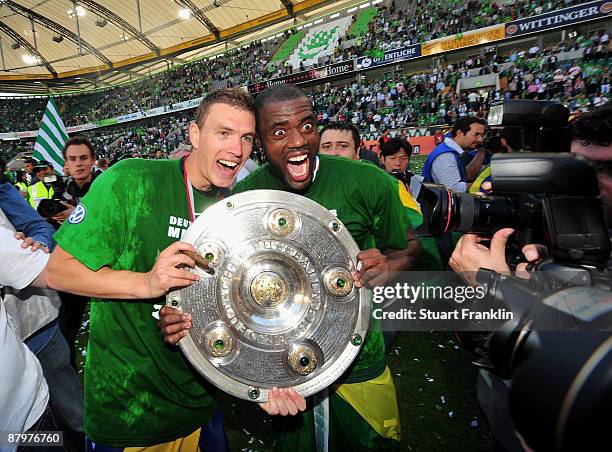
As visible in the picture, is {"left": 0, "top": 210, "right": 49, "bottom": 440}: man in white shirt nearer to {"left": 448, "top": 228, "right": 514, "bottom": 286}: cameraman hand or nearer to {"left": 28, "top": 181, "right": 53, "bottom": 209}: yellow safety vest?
{"left": 448, "top": 228, "right": 514, "bottom": 286}: cameraman hand

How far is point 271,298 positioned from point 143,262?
51 centimetres

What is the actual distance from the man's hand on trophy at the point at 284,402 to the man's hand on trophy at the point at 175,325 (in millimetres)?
284

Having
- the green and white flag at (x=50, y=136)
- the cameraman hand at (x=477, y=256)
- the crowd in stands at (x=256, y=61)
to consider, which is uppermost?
the crowd in stands at (x=256, y=61)

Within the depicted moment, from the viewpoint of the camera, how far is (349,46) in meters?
24.2

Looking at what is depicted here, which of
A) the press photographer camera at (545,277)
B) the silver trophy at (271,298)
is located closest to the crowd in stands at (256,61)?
the press photographer camera at (545,277)

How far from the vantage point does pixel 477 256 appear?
1.47 meters

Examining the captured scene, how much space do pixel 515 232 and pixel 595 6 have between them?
18.5 m

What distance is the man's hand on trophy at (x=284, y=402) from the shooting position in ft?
3.51

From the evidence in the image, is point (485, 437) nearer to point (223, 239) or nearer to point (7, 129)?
point (223, 239)

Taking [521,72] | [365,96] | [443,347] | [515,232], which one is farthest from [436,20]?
[515,232]

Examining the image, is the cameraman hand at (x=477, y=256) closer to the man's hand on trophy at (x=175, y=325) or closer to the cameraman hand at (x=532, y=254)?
the cameraman hand at (x=532, y=254)

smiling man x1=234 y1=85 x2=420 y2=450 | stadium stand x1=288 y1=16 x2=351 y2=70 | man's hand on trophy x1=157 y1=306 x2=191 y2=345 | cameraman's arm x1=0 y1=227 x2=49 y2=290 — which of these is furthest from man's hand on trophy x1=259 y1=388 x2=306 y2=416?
stadium stand x1=288 y1=16 x2=351 y2=70

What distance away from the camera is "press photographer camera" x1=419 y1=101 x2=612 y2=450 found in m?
0.39

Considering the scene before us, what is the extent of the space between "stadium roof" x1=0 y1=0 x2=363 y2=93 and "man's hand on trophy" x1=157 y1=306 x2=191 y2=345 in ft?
91.9
